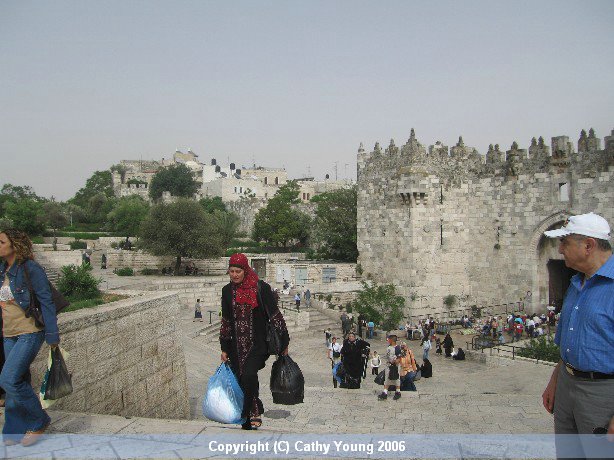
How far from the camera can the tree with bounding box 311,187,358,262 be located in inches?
1204

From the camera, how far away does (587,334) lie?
10.4ft

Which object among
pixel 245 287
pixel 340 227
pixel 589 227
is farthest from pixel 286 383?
pixel 340 227

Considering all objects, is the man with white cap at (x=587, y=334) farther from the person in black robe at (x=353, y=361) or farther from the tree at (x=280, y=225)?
the tree at (x=280, y=225)

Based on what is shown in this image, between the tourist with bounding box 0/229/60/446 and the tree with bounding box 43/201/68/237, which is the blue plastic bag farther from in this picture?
the tree with bounding box 43/201/68/237

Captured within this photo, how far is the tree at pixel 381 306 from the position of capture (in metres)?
20.5

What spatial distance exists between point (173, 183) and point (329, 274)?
169ft

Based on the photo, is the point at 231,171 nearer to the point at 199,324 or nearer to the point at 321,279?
the point at 321,279

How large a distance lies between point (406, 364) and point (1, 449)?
287 inches

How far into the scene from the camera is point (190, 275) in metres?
31.4

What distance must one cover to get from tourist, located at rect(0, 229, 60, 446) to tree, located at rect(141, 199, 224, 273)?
2512 cm

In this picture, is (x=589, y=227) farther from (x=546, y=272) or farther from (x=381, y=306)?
(x=546, y=272)

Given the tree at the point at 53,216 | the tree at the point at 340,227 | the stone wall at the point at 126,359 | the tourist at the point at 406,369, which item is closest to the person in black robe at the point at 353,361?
the tourist at the point at 406,369

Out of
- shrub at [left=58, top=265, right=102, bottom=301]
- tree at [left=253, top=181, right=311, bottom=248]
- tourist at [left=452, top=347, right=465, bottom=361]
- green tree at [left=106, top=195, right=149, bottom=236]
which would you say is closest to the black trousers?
shrub at [left=58, top=265, right=102, bottom=301]

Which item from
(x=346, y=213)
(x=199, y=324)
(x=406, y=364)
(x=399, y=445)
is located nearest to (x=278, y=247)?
(x=346, y=213)
